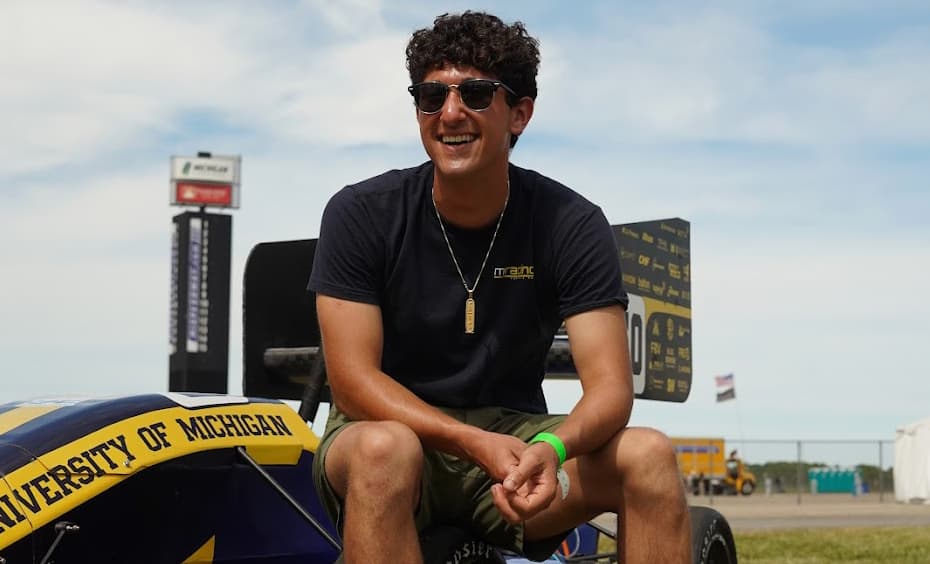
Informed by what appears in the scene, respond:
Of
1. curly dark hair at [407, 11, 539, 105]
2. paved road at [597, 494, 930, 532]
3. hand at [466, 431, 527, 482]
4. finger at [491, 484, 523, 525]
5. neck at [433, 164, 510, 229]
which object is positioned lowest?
paved road at [597, 494, 930, 532]

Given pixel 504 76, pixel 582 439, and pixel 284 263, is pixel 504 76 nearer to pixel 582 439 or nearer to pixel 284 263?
pixel 582 439

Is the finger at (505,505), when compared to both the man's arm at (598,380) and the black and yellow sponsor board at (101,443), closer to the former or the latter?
the man's arm at (598,380)

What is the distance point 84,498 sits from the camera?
349 centimetres

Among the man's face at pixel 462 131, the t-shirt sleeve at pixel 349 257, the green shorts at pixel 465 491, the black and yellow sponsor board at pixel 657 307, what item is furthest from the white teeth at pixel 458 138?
the black and yellow sponsor board at pixel 657 307

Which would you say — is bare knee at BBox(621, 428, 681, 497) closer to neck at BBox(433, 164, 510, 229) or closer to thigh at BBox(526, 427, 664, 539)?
thigh at BBox(526, 427, 664, 539)

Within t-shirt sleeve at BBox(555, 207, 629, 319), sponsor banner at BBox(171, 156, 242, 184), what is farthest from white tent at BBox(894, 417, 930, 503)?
t-shirt sleeve at BBox(555, 207, 629, 319)

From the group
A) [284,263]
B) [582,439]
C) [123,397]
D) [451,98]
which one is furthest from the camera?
[284,263]

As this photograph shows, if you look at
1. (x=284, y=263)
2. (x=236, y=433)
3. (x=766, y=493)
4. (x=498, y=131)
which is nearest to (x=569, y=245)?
(x=498, y=131)

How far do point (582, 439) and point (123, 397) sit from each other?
56.6 inches

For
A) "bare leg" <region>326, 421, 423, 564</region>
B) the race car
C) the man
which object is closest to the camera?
"bare leg" <region>326, 421, 423, 564</region>

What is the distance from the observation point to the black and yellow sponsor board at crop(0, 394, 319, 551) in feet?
11.2

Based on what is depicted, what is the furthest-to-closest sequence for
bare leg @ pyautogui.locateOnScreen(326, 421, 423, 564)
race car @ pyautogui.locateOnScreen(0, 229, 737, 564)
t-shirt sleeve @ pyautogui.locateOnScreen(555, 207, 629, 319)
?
race car @ pyautogui.locateOnScreen(0, 229, 737, 564)
t-shirt sleeve @ pyautogui.locateOnScreen(555, 207, 629, 319)
bare leg @ pyautogui.locateOnScreen(326, 421, 423, 564)

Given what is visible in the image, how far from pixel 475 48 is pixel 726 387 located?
42.7m

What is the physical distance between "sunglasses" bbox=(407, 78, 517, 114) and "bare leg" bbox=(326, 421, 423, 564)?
78cm
